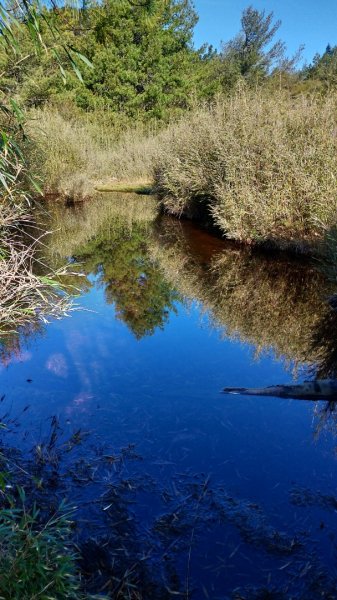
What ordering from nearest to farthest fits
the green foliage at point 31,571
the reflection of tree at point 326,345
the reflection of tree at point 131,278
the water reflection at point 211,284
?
the green foliage at point 31,571 < the reflection of tree at point 326,345 < the water reflection at point 211,284 < the reflection of tree at point 131,278

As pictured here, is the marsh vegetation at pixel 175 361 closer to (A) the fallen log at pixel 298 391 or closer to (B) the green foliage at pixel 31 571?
(B) the green foliage at pixel 31 571

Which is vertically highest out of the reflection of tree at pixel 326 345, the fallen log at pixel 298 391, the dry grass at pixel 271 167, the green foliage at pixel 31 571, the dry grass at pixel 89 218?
the dry grass at pixel 271 167

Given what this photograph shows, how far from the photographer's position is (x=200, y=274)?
11.6 m

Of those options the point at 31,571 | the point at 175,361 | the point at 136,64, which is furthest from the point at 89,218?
the point at 136,64

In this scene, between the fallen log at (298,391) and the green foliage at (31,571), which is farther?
the fallen log at (298,391)

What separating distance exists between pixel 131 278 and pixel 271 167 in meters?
4.88

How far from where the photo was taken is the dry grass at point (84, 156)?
21.2 metres

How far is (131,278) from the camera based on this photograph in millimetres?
11234

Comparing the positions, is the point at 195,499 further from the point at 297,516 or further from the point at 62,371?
the point at 62,371

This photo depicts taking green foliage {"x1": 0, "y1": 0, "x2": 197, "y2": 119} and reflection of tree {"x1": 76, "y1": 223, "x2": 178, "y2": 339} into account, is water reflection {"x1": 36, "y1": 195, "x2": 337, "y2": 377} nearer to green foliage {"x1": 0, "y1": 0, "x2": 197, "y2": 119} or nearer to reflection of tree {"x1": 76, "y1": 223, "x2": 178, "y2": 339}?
reflection of tree {"x1": 76, "y1": 223, "x2": 178, "y2": 339}

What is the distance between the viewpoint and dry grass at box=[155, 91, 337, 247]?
11.7 metres

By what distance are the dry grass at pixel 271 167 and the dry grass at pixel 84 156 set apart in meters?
5.88

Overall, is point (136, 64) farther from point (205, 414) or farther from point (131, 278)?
point (205, 414)

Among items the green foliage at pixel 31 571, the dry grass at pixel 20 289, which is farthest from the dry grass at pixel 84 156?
the green foliage at pixel 31 571
